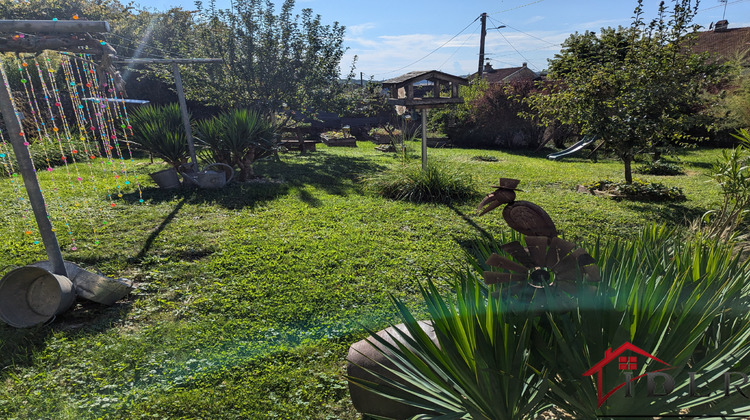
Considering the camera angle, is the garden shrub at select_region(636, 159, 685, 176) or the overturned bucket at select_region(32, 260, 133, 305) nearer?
the overturned bucket at select_region(32, 260, 133, 305)

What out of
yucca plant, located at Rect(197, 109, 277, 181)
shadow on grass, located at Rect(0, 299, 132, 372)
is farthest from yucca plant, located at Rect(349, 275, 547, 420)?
yucca plant, located at Rect(197, 109, 277, 181)

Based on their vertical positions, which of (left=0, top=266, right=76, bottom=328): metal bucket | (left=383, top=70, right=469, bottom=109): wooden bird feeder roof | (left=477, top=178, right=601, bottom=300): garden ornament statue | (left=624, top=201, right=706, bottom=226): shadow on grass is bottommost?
(left=624, top=201, right=706, bottom=226): shadow on grass

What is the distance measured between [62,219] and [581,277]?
292 inches

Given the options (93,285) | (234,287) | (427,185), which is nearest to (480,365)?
(234,287)

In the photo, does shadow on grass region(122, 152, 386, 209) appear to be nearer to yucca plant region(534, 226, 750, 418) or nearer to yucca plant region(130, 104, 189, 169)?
yucca plant region(130, 104, 189, 169)

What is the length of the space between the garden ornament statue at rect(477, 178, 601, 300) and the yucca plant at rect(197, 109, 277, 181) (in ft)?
28.0

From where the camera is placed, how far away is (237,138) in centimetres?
917

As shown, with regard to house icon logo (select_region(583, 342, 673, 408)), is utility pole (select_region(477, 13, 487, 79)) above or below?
above

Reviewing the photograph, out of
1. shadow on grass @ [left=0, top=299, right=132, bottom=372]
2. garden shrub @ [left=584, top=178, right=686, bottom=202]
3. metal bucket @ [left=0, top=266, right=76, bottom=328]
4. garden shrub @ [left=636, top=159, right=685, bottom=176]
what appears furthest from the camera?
garden shrub @ [left=636, top=159, right=685, bottom=176]

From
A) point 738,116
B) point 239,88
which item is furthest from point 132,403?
point 738,116

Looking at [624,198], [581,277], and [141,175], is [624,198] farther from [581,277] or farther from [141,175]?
[141,175]

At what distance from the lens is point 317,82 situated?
14.6 m

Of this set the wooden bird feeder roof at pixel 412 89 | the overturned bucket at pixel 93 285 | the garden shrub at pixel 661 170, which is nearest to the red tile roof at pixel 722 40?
the garden shrub at pixel 661 170

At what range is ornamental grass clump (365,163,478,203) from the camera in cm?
800
